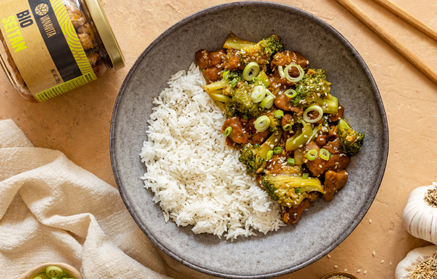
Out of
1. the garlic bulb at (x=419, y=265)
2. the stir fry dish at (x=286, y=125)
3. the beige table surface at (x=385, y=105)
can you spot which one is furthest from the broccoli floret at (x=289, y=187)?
the garlic bulb at (x=419, y=265)

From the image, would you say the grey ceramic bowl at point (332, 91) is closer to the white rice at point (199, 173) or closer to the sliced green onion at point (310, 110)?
the white rice at point (199, 173)

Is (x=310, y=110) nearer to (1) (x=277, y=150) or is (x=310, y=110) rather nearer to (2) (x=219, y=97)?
(1) (x=277, y=150)

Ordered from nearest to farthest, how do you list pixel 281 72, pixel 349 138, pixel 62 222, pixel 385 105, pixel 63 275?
pixel 349 138, pixel 281 72, pixel 63 275, pixel 62 222, pixel 385 105

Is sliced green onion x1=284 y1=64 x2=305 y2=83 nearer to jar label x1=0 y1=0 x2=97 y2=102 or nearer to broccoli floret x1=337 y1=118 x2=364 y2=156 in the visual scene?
broccoli floret x1=337 y1=118 x2=364 y2=156

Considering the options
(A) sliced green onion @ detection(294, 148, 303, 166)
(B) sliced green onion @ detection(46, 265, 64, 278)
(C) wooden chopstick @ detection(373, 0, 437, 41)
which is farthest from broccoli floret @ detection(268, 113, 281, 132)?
(B) sliced green onion @ detection(46, 265, 64, 278)

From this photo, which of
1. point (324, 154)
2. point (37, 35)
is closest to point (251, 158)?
point (324, 154)

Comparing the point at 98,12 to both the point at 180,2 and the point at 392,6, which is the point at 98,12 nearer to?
the point at 180,2
